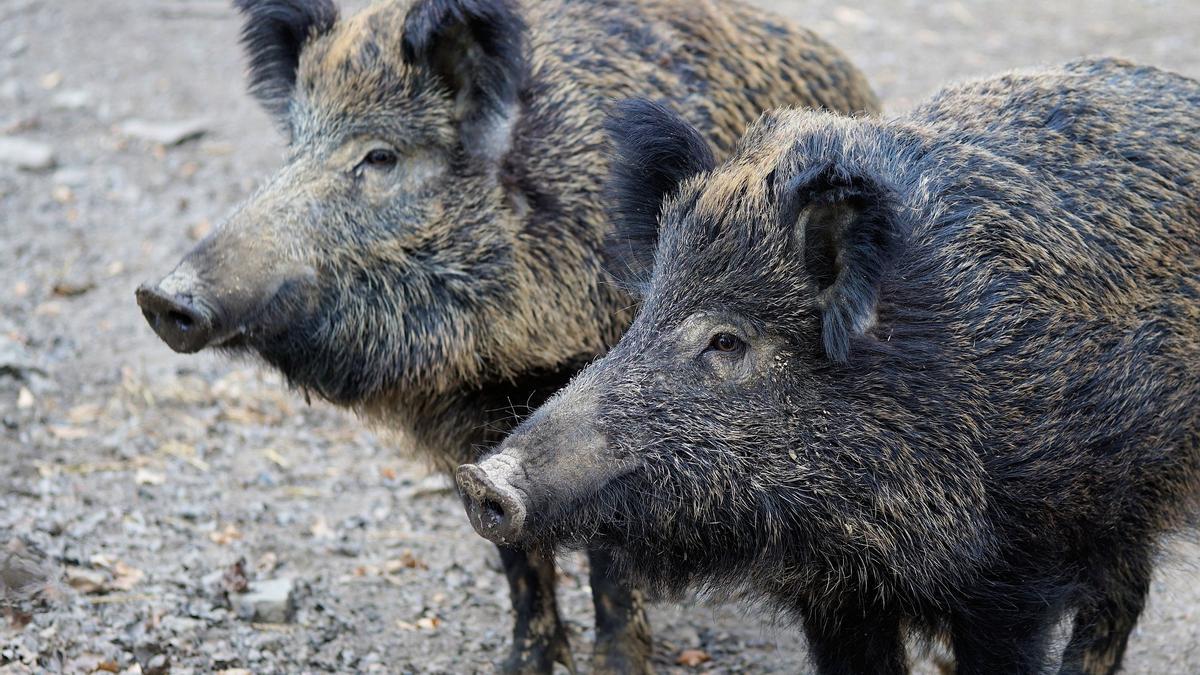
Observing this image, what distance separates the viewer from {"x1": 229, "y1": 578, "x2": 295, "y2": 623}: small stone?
18.2 feet

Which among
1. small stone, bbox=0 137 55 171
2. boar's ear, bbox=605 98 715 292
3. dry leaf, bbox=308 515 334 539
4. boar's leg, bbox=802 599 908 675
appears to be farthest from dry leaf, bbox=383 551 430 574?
small stone, bbox=0 137 55 171

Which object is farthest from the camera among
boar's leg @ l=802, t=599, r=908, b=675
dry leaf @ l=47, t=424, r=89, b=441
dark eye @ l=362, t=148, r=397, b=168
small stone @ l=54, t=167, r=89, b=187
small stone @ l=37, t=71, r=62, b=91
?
small stone @ l=37, t=71, r=62, b=91

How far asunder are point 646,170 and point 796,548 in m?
1.32

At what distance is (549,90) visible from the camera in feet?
17.7

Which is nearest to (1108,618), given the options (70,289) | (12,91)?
(70,289)

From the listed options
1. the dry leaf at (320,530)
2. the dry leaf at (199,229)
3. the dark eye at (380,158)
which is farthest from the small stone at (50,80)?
the dark eye at (380,158)

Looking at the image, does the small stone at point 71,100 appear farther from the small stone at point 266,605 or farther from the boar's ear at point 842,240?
the boar's ear at point 842,240

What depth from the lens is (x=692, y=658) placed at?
5805 millimetres

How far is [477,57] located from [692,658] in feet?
8.71

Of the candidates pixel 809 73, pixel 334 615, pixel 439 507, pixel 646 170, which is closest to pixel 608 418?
pixel 646 170

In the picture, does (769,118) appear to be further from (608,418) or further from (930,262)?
(608,418)

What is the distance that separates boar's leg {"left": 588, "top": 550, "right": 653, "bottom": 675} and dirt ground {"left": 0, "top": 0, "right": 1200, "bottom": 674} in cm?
35

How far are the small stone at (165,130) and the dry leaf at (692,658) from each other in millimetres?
7444

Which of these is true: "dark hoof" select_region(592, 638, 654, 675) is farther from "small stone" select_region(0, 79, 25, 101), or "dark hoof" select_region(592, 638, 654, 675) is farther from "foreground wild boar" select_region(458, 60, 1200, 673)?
"small stone" select_region(0, 79, 25, 101)
